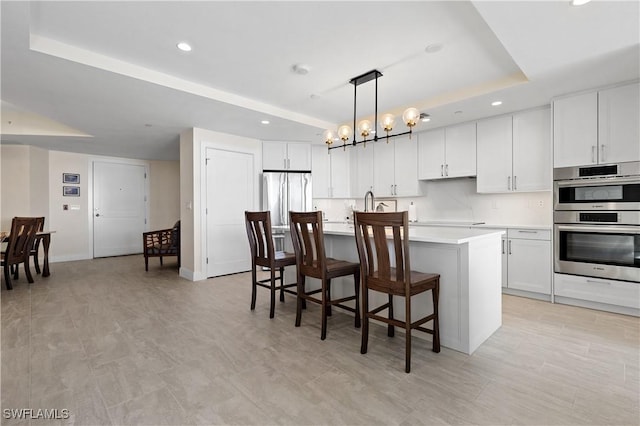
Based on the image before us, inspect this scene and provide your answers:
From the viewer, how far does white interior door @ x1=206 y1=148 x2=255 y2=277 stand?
4807 mm

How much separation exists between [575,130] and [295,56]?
3127mm

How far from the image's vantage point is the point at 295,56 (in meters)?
2.75

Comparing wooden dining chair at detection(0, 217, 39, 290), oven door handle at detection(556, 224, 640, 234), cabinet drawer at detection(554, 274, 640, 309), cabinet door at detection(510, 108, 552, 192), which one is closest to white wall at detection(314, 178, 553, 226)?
cabinet door at detection(510, 108, 552, 192)

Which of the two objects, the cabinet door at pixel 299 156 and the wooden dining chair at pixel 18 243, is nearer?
the wooden dining chair at pixel 18 243

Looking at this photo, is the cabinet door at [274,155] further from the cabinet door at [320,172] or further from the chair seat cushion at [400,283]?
the chair seat cushion at [400,283]

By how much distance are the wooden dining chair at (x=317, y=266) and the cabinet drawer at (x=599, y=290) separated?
8.09 ft

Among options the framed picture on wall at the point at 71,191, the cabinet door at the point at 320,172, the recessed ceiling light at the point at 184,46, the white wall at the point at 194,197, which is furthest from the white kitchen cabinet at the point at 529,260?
the framed picture on wall at the point at 71,191

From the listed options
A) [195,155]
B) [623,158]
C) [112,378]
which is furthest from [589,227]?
[195,155]

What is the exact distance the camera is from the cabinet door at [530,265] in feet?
11.5

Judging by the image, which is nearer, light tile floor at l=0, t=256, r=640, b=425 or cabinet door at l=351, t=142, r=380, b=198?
light tile floor at l=0, t=256, r=640, b=425

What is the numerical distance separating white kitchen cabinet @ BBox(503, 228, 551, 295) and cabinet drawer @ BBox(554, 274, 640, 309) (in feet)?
0.45

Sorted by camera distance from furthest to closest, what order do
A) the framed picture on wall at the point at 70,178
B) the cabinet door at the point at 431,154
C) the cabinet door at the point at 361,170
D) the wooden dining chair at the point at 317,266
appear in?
the framed picture on wall at the point at 70,178
the cabinet door at the point at 361,170
the cabinet door at the point at 431,154
the wooden dining chair at the point at 317,266

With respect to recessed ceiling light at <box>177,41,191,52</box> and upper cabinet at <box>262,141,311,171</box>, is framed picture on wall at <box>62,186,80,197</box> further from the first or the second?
recessed ceiling light at <box>177,41,191,52</box>

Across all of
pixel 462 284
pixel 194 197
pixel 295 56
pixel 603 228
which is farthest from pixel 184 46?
pixel 603 228
